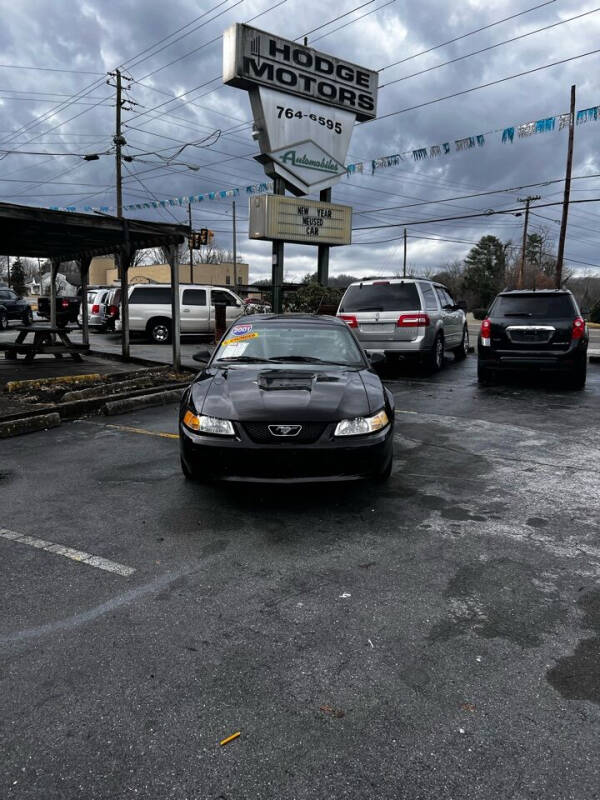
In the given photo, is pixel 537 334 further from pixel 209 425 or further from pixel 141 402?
pixel 209 425

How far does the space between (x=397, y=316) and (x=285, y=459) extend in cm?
828

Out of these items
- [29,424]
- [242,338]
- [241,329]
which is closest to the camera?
[242,338]

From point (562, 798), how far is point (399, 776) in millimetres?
530

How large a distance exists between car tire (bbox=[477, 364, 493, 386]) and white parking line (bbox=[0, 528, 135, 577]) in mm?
9032

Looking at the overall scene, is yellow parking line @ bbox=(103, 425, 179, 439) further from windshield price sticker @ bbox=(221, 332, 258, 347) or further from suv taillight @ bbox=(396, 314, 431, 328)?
suv taillight @ bbox=(396, 314, 431, 328)

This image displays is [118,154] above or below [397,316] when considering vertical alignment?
above

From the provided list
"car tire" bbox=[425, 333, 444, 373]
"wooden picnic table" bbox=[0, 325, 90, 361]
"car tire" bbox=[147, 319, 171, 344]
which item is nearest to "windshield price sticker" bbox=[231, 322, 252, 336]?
"car tire" bbox=[425, 333, 444, 373]

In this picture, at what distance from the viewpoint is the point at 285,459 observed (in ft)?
13.9

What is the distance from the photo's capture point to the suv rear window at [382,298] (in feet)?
39.4

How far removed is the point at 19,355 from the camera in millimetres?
16047

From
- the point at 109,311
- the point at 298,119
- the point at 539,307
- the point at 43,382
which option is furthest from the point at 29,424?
the point at 109,311

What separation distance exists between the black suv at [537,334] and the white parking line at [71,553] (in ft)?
28.8

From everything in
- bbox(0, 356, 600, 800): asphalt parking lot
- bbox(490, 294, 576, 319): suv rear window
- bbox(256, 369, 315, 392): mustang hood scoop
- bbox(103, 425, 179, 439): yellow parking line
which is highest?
bbox(490, 294, 576, 319): suv rear window

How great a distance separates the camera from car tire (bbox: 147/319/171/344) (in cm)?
2066
